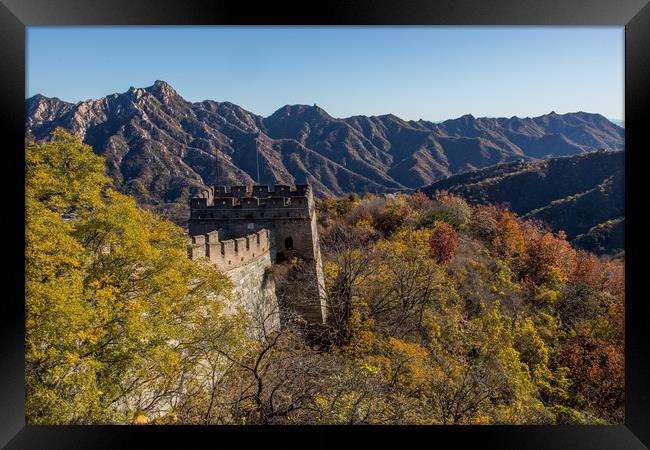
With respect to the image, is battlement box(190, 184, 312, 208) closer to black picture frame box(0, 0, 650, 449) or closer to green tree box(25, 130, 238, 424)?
green tree box(25, 130, 238, 424)

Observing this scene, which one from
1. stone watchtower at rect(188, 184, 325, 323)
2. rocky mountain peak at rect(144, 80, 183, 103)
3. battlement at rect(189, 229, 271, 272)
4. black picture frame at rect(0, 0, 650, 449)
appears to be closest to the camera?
black picture frame at rect(0, 0, 650, 449)

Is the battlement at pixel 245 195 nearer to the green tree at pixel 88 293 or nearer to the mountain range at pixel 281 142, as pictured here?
the mountain range at pixel 281 142

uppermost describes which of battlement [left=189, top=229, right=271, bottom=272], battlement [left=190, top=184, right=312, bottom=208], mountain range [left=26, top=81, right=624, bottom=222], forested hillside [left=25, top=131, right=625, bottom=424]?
mountain range [left=26, top=81, right=624, bottom=222]

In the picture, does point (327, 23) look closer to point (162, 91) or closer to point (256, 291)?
point (256, 291)

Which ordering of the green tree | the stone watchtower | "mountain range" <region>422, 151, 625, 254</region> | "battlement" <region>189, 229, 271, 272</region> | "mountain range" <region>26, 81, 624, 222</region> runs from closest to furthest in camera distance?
the green tree < "battlement" <region>189, 229, 271, 272</region> < the stone watchtower < "mountain range" <region>26, 81, 624, 222</region> < "mountain range" <region>422, 151, 625, 254</region>

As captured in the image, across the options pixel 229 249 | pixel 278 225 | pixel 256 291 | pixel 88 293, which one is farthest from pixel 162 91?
pixel 88 293

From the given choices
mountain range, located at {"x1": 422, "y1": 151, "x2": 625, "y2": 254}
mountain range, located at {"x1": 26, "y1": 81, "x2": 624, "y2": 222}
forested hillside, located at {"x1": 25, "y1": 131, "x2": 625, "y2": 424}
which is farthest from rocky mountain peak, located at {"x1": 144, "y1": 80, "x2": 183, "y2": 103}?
mountain range, located at {"x1": 422, "y1": 151, "x2": 625, "y2": 254}

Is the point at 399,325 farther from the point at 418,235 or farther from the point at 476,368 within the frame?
the point at 418,235

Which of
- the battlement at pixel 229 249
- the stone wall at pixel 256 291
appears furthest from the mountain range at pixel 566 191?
the battlement at pixel 229 249
